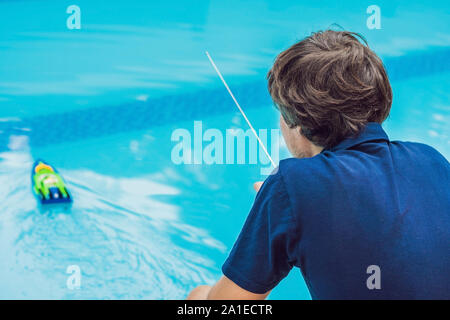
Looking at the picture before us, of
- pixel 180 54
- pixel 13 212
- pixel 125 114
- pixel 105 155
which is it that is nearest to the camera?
pixel 13 212

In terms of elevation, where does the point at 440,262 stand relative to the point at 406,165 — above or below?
below

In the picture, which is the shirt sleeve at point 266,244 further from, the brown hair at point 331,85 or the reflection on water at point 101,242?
the reflection on water at point 101,242

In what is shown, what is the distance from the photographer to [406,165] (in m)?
0.81

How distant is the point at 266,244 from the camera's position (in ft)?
2.64

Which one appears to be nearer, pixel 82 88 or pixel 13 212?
pixel 13 212

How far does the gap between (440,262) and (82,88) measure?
9.07 feet

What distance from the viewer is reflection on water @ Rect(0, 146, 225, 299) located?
2.00 metres

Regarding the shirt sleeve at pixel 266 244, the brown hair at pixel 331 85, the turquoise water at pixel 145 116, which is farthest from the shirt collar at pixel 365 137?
the turquoise water at pixel 145 116

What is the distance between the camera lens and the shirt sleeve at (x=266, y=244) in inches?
30.4

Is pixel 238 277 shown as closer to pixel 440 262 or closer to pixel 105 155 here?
pixel 440 262

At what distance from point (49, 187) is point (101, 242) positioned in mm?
404

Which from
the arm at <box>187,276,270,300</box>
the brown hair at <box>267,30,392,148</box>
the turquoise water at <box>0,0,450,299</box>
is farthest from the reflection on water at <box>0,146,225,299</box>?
the brown hair at <box>267,30,392,148</box>
